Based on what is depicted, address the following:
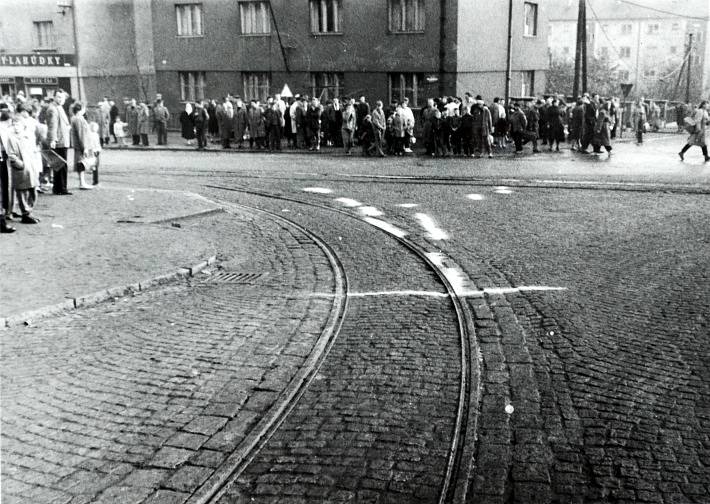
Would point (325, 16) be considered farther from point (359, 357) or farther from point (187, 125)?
point (359, 357)

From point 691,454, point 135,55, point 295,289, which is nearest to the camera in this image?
point 691,454

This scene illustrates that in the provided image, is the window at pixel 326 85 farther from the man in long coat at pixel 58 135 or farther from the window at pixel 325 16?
the man in long coat at pixel 58 135

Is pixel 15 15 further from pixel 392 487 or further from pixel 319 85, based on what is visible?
pixel 392 487

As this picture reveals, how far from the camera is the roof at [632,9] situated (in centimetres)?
8712

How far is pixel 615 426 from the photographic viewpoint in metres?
5.30

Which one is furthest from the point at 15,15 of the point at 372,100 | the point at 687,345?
the point at 687,345

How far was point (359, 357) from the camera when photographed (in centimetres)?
671

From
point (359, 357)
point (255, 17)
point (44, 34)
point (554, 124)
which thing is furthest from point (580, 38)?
point (359, 357)

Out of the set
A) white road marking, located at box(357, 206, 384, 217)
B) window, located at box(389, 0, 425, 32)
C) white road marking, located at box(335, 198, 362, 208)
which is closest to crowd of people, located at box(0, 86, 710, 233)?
window, located at box(389, 0, 425, 32)

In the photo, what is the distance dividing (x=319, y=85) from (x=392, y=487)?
104 feet

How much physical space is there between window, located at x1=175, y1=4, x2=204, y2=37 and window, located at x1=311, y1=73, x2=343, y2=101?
646 cm

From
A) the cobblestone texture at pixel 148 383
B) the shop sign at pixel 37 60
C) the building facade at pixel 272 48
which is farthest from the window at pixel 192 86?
the cobblestone texture at pixel 148 383

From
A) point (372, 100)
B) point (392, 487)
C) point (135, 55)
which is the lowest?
point (392, 487)

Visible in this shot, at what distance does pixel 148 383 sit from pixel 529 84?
1365 inches
